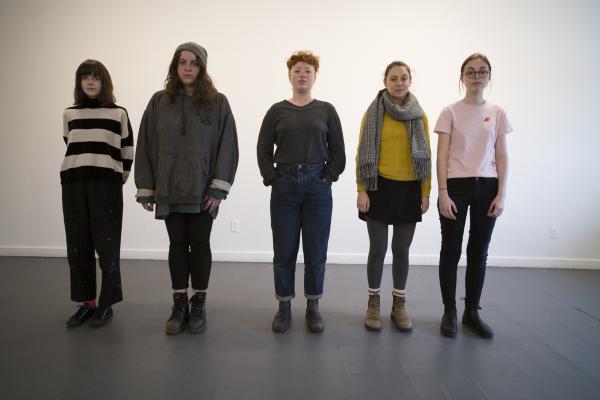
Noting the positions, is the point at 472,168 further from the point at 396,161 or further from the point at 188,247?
the point at 188,247

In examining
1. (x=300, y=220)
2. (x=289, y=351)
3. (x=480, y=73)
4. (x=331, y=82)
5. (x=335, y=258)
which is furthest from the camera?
(x=335, y=258)

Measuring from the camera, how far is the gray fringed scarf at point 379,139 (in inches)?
64.2

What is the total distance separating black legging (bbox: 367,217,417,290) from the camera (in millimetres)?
1729

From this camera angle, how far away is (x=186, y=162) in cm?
155

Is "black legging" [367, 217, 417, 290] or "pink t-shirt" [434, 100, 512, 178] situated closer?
"pink t-shirt" [434, 100, 512, 178]

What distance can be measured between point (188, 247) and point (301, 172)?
67 cm

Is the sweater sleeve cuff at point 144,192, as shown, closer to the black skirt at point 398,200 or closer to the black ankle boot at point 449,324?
the black skirt at point 398,200

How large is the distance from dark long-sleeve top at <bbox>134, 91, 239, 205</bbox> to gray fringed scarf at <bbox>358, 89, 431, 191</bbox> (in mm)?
640

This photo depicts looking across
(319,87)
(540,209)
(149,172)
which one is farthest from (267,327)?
(540,209)

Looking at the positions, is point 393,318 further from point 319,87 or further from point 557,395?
point 319,87

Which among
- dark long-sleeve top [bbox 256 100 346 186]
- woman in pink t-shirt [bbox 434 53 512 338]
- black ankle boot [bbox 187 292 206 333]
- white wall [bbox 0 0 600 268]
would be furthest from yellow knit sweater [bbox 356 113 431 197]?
white wall [bbox 0 0 600 268]

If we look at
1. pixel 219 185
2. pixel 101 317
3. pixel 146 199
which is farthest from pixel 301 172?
pixel 101 317

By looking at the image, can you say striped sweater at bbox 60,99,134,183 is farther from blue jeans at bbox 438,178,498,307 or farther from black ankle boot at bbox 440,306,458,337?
black ankle boot at bbox 440,306,458,337

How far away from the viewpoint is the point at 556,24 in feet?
9.23
